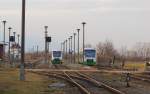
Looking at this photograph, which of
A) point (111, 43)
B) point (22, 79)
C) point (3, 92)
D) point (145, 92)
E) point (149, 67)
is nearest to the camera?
point (3, 92)

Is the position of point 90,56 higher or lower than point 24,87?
higher

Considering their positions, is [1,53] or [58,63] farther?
[58,63]

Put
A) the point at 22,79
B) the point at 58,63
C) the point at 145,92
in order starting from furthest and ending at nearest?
the point at 58,63 → the point at 22,79 → the point at 145,92

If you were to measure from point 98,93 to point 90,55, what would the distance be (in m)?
56.7

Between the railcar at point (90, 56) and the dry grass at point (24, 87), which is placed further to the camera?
the railcar at point (90, 56)

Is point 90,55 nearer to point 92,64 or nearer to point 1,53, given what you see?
point 92,64

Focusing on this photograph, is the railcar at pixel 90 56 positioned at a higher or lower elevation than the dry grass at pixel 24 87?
higher

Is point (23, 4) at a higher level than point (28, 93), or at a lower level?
higher

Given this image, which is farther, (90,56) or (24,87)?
(90,56)

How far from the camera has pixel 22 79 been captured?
34.5 meters

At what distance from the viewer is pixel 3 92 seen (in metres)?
22.5

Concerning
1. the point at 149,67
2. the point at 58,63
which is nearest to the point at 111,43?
the point at 58,63

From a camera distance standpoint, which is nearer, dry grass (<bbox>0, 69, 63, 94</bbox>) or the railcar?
dry grass (<bbox>0, 69, 63, 94</bbox>)

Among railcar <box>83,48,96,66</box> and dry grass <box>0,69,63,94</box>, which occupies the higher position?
railcar <box>83,48,96,66</box>
